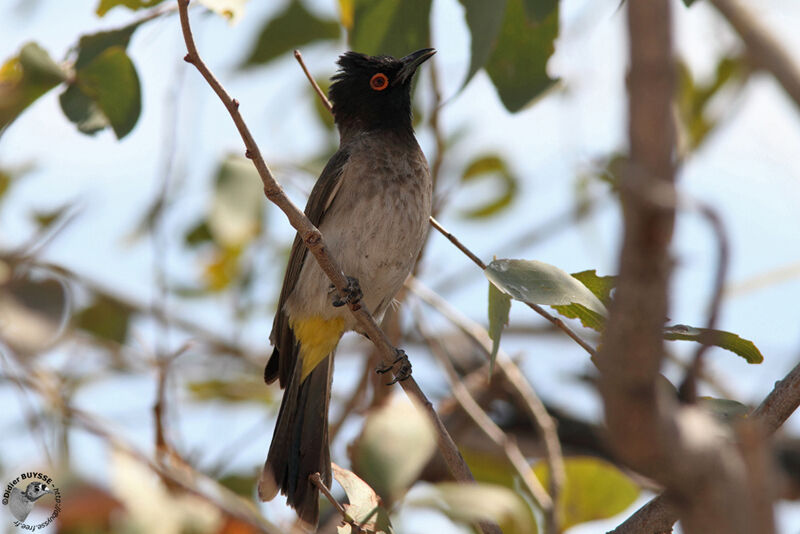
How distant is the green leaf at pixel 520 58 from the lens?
2.82 meters

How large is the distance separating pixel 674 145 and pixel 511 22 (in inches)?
83.8

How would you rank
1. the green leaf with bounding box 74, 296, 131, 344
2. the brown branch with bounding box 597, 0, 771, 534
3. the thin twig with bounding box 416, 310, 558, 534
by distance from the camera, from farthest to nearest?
the green leaf with bounding box 74, 296, 131, 344, the thin twig with bounding box 416, 310, 558, 534, the brown branch with bounding box 597, 0, 771, 534

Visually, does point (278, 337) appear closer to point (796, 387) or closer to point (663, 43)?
point (796, 387)

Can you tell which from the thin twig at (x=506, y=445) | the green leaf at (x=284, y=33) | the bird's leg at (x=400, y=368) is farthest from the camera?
the green leaf at (x=284, y=33)

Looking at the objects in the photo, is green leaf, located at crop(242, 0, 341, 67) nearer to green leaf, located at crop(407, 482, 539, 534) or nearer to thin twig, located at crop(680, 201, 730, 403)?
green leaf, located at crop(407, 482, 539, 534)

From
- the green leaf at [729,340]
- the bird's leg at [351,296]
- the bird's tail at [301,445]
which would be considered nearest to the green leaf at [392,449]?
the bird's leg at [351,296]

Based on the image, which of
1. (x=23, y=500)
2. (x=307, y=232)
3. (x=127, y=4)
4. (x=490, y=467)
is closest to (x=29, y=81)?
(x=127, y=4)

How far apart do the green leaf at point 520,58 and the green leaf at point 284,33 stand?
1764 mm

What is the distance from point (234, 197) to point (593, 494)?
7.55 ft

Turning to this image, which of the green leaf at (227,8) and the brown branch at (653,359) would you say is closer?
the brown branch at (653,359)

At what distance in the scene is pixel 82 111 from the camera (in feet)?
9.55

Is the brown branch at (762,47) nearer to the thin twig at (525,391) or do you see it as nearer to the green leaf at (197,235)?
the thin twig at (525,391)

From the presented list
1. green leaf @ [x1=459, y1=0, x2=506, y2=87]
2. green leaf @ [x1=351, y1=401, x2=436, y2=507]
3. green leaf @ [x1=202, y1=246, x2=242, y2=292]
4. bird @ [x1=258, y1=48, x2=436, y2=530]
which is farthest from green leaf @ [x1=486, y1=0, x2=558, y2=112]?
green leaf @ [x1=202, y1=246, x2=242, y2=292]

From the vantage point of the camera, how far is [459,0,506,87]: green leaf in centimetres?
238
